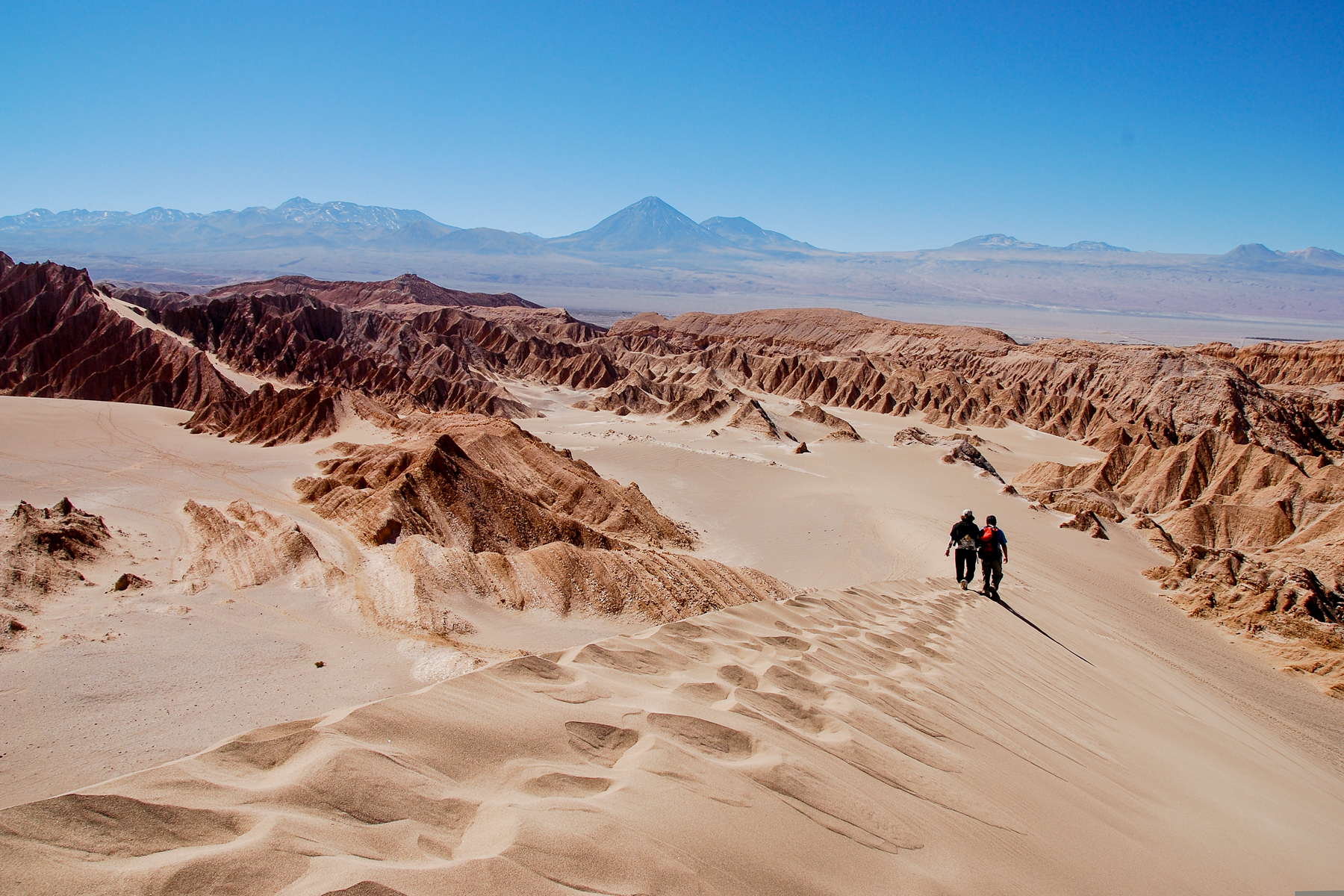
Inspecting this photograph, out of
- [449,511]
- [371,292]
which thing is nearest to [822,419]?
[449,511]

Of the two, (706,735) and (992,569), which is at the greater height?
(706,735)

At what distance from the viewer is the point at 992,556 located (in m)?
9.72

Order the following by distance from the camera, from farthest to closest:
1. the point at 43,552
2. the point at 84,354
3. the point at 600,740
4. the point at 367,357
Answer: the point at 367,357
the point at 84,354
the point at 43,552
the point at 600,740

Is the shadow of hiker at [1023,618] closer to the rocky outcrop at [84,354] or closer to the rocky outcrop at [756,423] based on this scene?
the rocky outcrop at [756,423]

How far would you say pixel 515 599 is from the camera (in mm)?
9852

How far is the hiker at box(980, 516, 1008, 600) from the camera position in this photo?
956 centimetres

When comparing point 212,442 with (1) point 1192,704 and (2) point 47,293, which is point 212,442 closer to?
(2) point 47,293

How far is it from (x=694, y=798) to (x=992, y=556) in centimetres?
829

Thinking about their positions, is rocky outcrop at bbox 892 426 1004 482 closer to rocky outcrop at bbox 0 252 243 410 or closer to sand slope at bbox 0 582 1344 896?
sand slope at bbox 0 582 1344 896

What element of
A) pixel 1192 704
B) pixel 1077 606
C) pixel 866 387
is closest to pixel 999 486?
pixel 1077 606

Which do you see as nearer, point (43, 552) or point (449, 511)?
point (43, 552)

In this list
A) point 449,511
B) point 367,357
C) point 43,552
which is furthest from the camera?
point 367,357

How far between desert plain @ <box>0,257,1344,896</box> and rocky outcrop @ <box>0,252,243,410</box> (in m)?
8.04

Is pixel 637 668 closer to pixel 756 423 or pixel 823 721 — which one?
pixel 823 721
